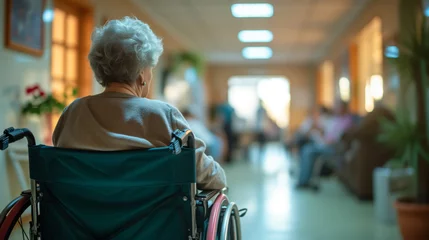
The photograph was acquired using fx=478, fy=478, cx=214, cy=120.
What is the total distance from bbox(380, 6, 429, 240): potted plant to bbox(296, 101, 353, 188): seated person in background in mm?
2563

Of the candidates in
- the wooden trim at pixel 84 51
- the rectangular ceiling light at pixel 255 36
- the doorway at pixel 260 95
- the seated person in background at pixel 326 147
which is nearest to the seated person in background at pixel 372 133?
the seated person in background at pixel 326 147

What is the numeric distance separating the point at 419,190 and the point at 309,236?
841mm

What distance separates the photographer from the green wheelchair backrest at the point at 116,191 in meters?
1.51

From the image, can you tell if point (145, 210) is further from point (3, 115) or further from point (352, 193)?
point (352, 193)

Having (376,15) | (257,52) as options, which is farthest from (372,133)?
(257,52)

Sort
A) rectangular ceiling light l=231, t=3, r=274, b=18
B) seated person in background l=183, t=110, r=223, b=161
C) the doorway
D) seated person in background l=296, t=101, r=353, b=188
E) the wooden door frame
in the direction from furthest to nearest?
the doorway → seated person in background l=183, t=110, r=223, b=161 → rectangular ceiling light l=231, t=3, r=274, b=18 → seated person in background l=296, t=101, r=353, b=188 → the wooden door frame

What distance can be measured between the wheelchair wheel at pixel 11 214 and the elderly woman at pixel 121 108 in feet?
0.75

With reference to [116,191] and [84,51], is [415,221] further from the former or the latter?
[84,51]

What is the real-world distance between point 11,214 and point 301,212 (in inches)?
131

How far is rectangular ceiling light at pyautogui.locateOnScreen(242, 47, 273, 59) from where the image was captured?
1176 centimetres

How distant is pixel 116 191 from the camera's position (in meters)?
1.54

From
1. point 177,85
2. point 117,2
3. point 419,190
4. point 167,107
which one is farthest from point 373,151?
point 177,85

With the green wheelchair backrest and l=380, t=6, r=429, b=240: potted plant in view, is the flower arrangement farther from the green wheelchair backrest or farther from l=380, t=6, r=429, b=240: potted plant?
l=380, t=6, r=429, b=240: potted plant

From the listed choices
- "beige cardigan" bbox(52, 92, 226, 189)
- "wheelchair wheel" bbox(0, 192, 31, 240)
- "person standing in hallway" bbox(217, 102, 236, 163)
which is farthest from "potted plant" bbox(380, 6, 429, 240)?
"person standing in hallway" bbox(217, 102, 236, 163)
